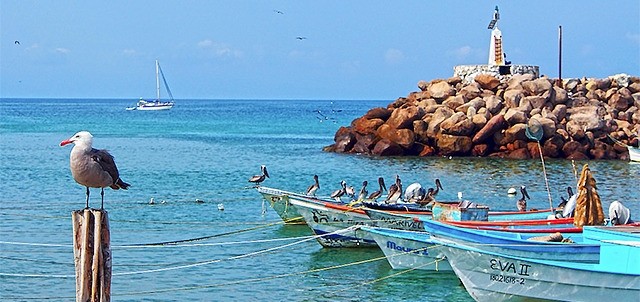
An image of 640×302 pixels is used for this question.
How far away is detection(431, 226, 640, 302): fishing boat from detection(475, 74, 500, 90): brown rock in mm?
35606

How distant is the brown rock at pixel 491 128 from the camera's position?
4706cm

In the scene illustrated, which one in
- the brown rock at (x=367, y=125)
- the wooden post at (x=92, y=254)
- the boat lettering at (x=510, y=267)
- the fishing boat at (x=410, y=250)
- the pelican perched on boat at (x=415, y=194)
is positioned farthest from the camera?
the brown rock at (x=367, y=125)

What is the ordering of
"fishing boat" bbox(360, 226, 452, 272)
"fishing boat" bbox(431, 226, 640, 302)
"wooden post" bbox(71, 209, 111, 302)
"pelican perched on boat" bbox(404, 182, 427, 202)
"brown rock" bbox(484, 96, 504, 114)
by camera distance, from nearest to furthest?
"wooden post" bbox(71, 209, 111, 302) → "fishing boat" bbox(431, 226, 640, 302) → "fishing boat" bbox(360, 226, 452, 272) → "pelican perched on boat" bbox(404, 182, 427, 202) → "brown rock" bbox(484, 96, 504, 114)

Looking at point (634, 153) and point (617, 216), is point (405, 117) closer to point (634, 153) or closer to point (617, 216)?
point (634, 153)

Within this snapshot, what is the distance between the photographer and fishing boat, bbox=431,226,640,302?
606 inches

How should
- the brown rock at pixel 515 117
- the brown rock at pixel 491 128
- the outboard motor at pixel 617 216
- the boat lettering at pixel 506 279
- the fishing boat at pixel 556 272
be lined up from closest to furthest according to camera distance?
the fishing boat at pixel 556 272 → the boat lettering at pixel 506 279 → the outboard motor at pixel 617 216 → the brown rock at pixel 515 117 → the brown rock at pixel 491 128

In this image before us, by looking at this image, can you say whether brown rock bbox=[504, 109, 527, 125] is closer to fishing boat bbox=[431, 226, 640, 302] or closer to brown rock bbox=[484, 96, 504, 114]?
brown rock bbox=[484, 96, 504, 114]

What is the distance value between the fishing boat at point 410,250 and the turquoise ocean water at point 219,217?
24 cm

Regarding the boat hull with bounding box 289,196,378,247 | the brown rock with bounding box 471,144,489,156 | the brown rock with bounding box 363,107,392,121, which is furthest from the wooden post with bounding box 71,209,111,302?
the brown rock with bounding box 363,107,392,121

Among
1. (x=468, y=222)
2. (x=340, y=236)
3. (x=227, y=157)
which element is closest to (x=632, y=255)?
(x=468, y=222)

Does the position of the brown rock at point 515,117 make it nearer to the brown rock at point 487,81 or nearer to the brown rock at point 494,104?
the brown rock at point 494,104

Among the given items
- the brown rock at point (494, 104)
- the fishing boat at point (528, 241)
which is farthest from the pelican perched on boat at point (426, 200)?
the brown rock at point (494, 104)

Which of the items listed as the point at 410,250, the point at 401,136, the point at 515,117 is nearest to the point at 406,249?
the point at 410,250

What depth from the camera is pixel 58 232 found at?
25609 millimetres
